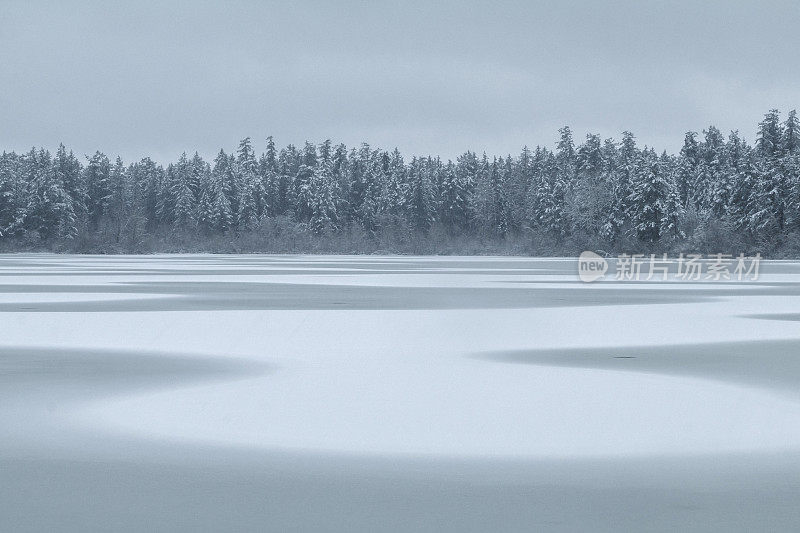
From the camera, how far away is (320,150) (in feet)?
552

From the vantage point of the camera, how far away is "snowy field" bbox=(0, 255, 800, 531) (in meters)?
6.01

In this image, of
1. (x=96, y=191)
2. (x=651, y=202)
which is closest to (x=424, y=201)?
(x=96, y=191)

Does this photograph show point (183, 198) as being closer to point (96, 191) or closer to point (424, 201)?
point (96, 191)

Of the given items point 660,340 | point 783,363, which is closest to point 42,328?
point 660,340

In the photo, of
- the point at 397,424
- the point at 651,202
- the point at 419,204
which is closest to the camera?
the point at 397,424

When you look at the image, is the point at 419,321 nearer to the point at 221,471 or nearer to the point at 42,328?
the point at 42,328

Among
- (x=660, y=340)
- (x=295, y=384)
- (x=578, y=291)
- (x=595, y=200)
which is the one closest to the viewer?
(x=295, y=384)

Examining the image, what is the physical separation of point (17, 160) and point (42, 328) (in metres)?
161

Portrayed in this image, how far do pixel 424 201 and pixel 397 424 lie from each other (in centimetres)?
13468

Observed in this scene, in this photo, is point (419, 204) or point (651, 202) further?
point (419, 204)

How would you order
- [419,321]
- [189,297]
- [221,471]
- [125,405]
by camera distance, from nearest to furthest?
[221,471] < [125,405] < [419,321] < [189,297]

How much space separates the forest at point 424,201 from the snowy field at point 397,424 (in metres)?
64.0

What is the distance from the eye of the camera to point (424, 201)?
14288 cm

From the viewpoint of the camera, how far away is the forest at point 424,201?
86.2 meters
